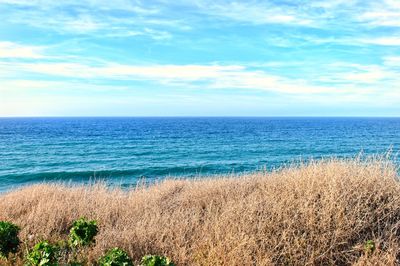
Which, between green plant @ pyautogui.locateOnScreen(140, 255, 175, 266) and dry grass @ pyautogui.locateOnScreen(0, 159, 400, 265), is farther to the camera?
dry grass @ pyautogui.locateOnScreen(0, 159, 400, 265)

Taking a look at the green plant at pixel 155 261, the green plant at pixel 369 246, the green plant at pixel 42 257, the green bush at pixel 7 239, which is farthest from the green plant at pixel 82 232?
the green plant at pixel 369 246

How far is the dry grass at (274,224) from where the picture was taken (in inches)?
232

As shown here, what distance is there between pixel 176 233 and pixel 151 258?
1.63m

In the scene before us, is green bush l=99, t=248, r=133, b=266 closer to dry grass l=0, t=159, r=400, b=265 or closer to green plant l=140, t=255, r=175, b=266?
green plant l=140, t=255, r=175, b=266

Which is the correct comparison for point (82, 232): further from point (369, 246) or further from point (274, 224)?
point (369, 246)

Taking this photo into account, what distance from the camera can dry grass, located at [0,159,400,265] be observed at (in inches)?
232

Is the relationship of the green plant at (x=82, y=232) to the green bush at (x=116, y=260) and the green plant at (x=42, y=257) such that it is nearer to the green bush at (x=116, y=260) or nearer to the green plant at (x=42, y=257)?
the green plant at (x=42, y=257)

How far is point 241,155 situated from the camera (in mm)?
38375

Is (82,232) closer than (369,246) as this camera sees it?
Yes

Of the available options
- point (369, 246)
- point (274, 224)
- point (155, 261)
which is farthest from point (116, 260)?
point (369, 246)

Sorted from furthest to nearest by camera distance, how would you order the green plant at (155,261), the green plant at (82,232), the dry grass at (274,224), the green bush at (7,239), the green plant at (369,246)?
the green plant at (369,246) < the dry grass at (274,224) < the green plant at (82,232) < the green bush at (7,239) < the green plant at (155,261)

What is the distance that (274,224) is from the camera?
644 centimetres

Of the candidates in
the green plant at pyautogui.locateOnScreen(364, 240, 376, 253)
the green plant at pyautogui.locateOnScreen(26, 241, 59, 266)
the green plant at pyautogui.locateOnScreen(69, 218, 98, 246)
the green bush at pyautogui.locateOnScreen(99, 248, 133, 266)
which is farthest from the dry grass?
the green bush at pyautogui.locateOnScreen(99, 248, 133, 266)

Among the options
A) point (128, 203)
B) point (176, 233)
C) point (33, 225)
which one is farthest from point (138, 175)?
point (176, 233)
